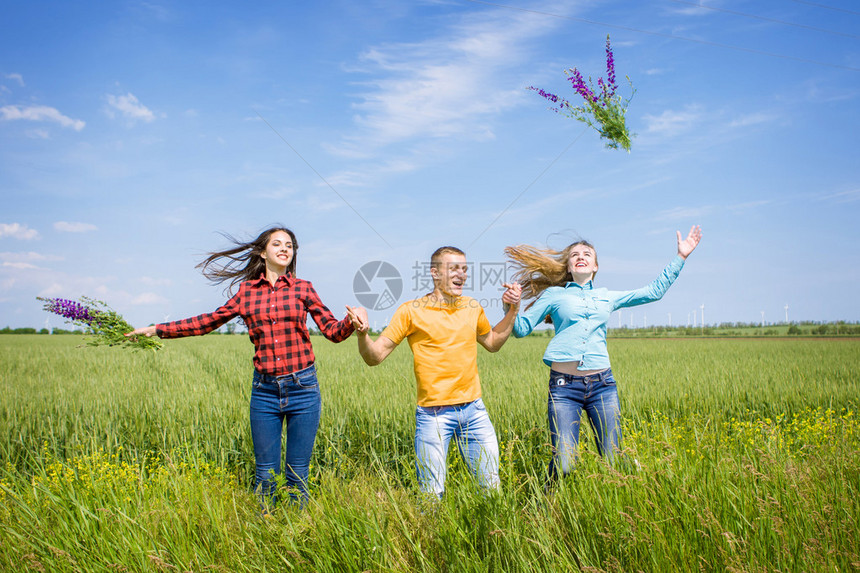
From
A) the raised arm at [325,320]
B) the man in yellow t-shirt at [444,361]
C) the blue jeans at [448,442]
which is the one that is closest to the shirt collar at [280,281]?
the raised arm at [325,320]

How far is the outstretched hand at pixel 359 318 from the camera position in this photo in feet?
10.7

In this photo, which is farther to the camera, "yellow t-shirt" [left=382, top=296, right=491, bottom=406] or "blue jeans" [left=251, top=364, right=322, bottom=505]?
"blue jeans" [left=251, top=364, right=322, bottom=505]

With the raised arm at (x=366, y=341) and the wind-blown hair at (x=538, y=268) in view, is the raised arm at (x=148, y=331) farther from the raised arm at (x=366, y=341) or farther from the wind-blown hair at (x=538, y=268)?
the wind-blown hair at (x=538, y=268)

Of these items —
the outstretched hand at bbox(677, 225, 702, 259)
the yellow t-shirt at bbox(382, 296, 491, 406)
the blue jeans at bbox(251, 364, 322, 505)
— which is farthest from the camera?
the outstretched hand at bbox(677, 225, 702, 259)

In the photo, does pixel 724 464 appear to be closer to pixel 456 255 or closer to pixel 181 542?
Result: pixel 456 255

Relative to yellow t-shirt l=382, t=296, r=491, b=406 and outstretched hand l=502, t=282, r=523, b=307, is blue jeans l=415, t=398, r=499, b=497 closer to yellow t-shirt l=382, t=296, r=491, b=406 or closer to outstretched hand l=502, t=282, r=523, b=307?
yellow t-shirt l=382, t=296, r=491, b=406

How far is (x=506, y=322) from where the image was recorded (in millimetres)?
3719

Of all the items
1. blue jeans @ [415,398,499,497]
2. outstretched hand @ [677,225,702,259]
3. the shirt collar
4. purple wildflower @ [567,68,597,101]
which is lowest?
blue jeans @ [415,398,499,497]

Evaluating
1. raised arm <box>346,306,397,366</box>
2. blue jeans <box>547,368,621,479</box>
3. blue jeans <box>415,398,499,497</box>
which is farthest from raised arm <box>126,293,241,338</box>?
blue jeans <box>547,368,621,479</box>

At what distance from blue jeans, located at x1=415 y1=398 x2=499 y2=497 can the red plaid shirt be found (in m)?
0.84

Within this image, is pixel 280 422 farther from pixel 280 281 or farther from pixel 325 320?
pixel 280 281

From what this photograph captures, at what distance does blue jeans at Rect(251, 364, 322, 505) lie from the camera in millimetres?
3568

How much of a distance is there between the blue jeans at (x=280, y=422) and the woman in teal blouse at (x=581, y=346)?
5.35 feet

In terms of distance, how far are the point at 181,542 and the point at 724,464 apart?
327 cm
